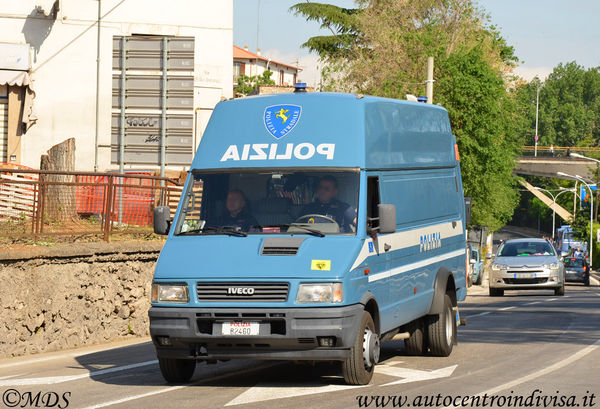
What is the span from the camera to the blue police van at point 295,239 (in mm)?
10289

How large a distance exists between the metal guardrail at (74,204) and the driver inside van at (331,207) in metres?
5.02

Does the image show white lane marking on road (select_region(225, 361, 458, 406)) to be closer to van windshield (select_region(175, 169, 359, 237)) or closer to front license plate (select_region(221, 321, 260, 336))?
front license plate (select_region(221, 321, 260, 336))

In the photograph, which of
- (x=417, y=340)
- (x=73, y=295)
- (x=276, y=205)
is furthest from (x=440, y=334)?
(x=73, y=295)

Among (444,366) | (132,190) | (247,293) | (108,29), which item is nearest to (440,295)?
(444,366)

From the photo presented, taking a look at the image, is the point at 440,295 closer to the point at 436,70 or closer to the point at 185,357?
the point at 185,357

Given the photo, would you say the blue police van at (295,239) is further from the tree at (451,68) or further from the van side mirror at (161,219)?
the tree at (451,68)

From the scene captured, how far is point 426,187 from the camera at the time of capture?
534 inches

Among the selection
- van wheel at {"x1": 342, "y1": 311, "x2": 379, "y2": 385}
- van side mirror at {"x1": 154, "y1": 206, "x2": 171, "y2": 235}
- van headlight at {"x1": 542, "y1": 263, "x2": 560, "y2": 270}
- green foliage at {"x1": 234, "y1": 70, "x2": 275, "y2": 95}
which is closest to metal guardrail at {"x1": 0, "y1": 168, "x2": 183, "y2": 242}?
van side mirror at {"x1": 154, "y1": 206, "x2": 171, "y2": 235}

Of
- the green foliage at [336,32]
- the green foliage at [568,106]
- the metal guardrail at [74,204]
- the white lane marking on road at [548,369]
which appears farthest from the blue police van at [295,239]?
the green foliage at [568,106]

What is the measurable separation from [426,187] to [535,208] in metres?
156

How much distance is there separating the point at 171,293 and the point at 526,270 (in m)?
22.4

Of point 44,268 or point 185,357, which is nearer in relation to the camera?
point 185,357

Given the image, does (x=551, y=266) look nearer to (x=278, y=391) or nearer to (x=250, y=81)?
(x=278, y=391)

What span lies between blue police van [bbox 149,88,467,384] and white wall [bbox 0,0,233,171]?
83.8ft
